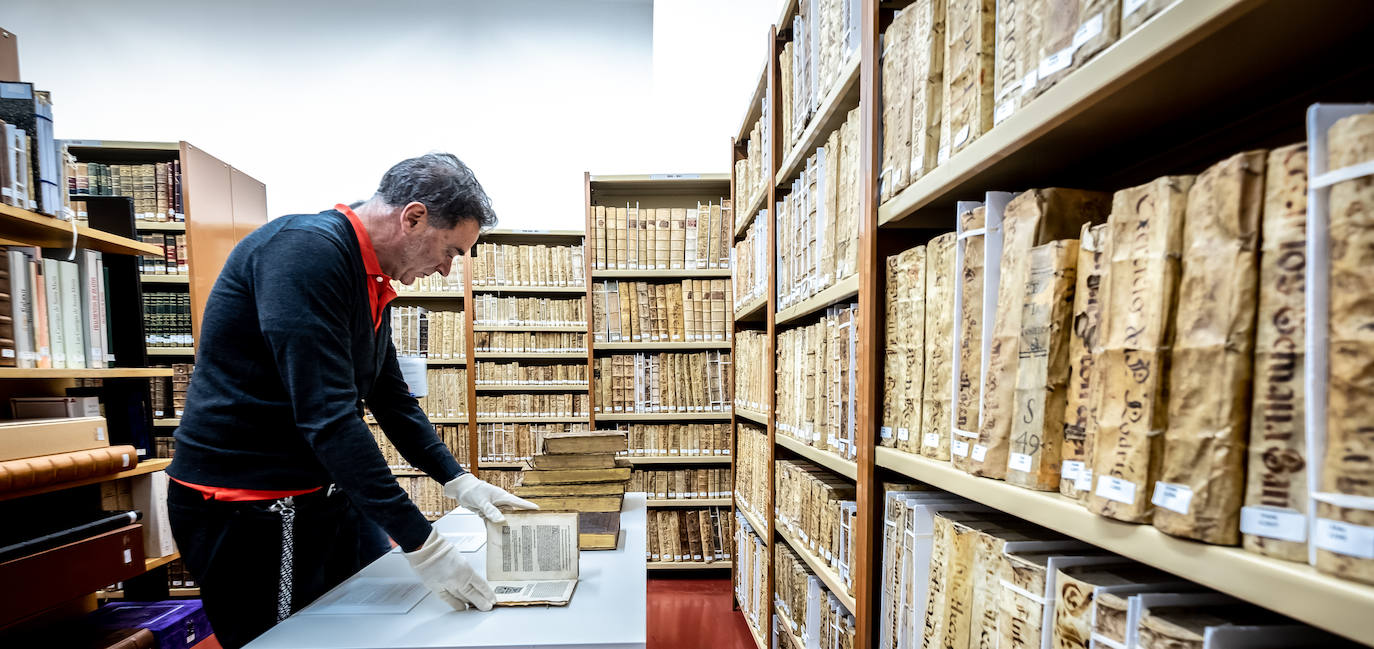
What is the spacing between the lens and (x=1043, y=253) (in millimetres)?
591

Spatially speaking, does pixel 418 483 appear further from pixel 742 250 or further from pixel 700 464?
pixel 742 250

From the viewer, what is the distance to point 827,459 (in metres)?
1.25

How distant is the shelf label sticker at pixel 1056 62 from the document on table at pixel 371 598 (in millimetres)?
1269

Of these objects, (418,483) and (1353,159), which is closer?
(1353,159)

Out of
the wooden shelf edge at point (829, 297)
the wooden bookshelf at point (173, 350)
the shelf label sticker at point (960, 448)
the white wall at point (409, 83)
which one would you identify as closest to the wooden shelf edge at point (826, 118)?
the wooden shelf edge at point (829, 297)

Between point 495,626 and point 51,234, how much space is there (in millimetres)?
2048

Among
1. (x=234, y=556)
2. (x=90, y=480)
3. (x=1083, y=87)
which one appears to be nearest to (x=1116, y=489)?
(x=1083, y=87)

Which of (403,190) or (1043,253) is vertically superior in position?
(403,190)

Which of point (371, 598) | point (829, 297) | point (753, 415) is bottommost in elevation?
point (371, 598)

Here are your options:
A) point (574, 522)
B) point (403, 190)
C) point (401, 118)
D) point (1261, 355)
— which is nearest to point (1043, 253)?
point (1261, 355)

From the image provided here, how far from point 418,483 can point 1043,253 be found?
368 cm

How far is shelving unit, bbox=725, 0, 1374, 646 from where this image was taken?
401mm

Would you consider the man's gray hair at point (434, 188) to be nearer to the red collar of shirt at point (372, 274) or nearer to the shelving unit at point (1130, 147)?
the red collar of shirt at point (372, 274)

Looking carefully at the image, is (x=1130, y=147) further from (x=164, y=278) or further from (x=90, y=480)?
(x=164, y=278)
